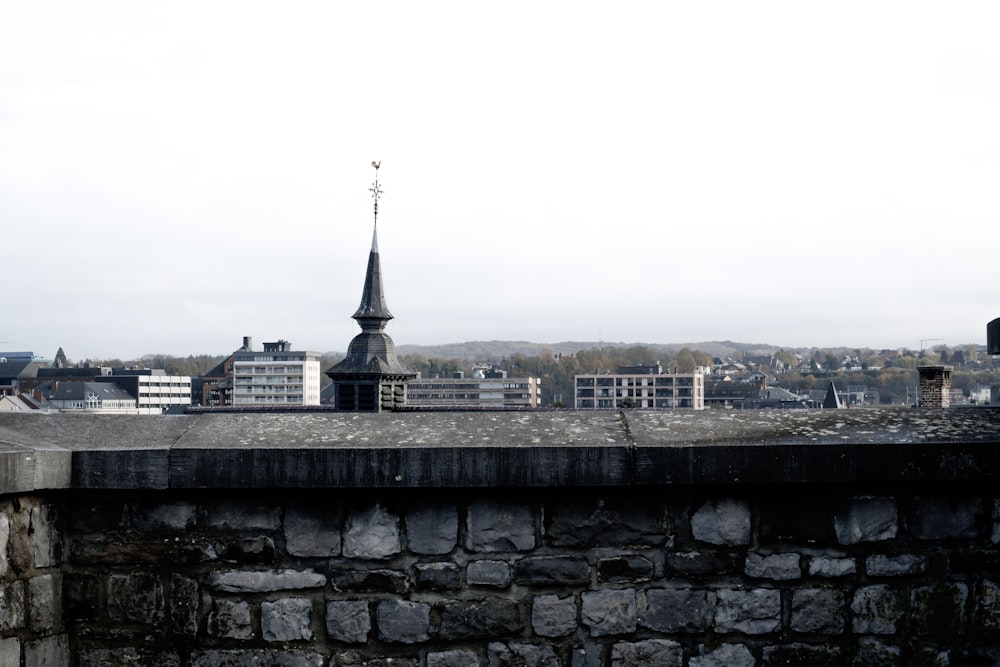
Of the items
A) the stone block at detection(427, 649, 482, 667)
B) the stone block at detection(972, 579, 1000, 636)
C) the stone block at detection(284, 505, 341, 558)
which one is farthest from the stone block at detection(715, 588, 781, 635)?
the stone block at detection(284, 505, 341, 558)

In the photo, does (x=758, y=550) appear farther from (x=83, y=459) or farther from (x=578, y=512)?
(x=83, y=459)

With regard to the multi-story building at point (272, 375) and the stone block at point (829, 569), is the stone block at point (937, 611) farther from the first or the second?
the multi-story building at point (272, 375)

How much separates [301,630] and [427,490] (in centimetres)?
59

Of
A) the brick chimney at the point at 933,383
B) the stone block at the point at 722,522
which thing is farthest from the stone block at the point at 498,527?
the brick chimney at the point at 933,383

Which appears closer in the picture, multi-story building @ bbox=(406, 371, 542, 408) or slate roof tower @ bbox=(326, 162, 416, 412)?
slate roof tower @ bbox=(326, 162, 416, 412)

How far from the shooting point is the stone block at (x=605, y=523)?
140 inches

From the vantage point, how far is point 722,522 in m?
3.55

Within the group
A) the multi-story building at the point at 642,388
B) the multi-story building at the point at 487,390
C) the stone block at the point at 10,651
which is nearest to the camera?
the stone block at the point at 10,651

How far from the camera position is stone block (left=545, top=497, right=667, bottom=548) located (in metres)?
3.55

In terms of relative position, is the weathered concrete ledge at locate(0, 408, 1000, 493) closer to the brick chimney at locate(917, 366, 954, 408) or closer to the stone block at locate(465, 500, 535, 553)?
the stone block at locate(465, 500, 535, 553)

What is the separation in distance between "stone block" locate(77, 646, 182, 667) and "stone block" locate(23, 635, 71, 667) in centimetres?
5

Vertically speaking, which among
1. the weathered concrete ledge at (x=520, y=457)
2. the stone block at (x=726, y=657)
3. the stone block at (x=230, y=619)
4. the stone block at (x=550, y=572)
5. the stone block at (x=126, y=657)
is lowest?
the stone block at (x=126, y=657)

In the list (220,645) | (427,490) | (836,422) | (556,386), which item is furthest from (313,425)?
(556,386)

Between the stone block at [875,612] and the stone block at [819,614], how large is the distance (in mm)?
44
